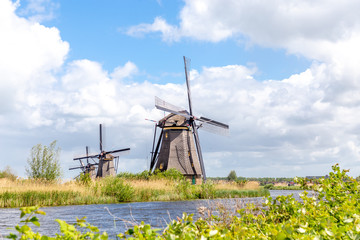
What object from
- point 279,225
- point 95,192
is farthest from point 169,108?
point 279,225

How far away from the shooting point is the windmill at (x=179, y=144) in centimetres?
3206

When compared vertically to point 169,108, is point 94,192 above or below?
below

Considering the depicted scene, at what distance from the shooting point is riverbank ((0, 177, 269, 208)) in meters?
18.5

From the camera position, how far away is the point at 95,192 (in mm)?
21047

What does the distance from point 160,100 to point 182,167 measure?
6.32 m

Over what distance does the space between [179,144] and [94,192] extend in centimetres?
1239

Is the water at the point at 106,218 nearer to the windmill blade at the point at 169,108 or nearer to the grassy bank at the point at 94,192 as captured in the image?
the grassy bank at the point at 94,192

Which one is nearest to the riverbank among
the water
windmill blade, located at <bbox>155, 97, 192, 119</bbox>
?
the water

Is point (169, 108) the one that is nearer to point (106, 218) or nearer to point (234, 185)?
point (234, 185)

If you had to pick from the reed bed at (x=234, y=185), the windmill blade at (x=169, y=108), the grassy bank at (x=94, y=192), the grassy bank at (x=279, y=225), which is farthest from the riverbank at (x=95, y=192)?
the grassy bank at (x=279, y=225)

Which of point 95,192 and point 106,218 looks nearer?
point 106,218

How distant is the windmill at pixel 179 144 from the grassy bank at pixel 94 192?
16.8ft

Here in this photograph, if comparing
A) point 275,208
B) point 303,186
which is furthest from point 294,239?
point 303,186

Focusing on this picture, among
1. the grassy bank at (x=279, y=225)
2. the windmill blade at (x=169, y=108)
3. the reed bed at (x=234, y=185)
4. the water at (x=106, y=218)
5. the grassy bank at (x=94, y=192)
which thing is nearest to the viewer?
the grassy bank at (x=279, y=225)
